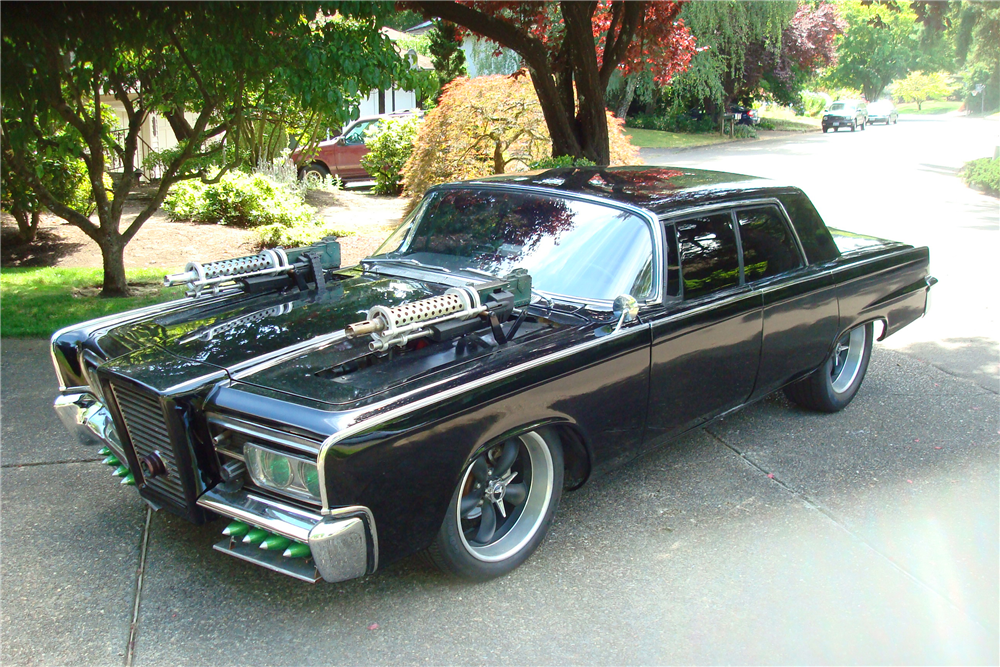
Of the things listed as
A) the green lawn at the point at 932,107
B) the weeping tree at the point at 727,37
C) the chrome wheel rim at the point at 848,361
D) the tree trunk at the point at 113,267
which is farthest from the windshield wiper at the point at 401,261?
the green lawn at the point at 932,107

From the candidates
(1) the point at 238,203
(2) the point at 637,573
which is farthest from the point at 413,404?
(1) the point at 238,203

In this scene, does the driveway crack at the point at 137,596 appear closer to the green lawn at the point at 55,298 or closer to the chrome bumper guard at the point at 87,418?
the chrome bumper guard at the point at 87,418

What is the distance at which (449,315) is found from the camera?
3254 mm

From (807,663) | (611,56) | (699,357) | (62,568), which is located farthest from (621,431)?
(611,56)

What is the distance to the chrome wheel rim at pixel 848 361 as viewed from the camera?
217 inches

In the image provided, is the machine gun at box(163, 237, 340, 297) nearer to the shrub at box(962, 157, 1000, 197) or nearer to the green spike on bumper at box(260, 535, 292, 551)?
the green spike on bumper at box(260, 535, 292, 551)

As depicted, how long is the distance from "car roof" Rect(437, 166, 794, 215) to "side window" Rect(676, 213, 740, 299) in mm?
125

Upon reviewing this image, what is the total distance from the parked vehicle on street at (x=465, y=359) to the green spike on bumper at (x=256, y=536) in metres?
0.01

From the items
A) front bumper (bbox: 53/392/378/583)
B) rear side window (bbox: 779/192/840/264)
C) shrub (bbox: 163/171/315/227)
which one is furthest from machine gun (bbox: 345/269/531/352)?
shrub (bbox: 163/171/315/227)

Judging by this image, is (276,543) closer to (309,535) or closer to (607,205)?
(309,535)

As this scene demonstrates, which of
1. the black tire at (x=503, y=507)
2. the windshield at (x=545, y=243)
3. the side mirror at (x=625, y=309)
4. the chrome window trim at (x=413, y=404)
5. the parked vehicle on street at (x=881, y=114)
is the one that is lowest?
the black tire at (x=503, y=507)

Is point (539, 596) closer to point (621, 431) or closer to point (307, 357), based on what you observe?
point (621, 431)

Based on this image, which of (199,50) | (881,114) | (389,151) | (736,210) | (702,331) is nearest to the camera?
(702,331)

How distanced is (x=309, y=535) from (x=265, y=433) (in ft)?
1.32
